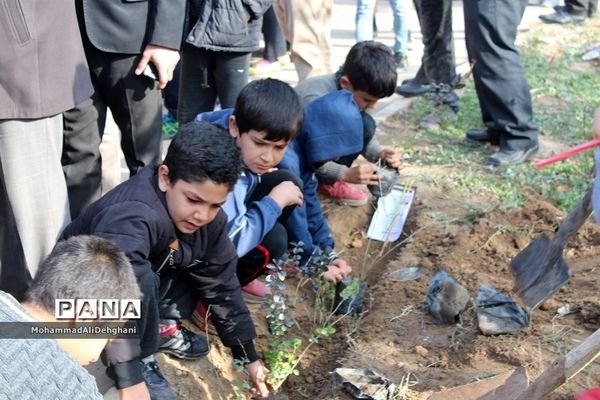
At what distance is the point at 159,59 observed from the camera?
357 centimetres

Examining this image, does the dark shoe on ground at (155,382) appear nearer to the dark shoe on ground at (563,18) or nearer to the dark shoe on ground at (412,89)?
the dark shoe on ground at (412,89)

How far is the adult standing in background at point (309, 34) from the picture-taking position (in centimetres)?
558

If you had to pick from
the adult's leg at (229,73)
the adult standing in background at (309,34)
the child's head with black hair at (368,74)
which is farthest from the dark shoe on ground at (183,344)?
the adult standing in background at (309,34)

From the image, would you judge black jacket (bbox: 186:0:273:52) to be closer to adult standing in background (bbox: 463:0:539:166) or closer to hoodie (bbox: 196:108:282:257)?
hoodie (bbox: 196:108:282:257)

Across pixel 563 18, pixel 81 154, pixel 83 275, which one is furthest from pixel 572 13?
pixel 83 275

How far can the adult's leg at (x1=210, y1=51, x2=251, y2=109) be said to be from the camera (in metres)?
4.20

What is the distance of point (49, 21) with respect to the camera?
3080 millimetres

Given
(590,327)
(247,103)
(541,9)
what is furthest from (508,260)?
(541,9)

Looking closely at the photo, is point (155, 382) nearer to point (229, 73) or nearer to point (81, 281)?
point (81, 281)

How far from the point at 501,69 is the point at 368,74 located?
1424 mm

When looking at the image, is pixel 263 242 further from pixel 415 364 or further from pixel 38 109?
pixel 38 109

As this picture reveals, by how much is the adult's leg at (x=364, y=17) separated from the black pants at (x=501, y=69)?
1.99 meters

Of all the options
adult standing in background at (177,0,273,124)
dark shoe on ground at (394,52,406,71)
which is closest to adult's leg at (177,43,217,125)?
adult standing in background at (177,0,273,124)

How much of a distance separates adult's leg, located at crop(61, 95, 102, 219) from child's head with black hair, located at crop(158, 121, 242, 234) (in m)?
0.77
